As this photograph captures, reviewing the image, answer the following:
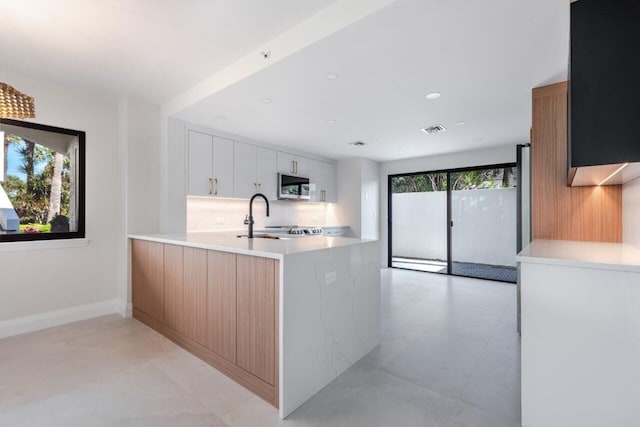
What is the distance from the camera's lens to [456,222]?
5547 mm

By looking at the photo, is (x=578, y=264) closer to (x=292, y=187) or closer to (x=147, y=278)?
(x=147, y=278)

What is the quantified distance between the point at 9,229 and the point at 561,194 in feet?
15.9

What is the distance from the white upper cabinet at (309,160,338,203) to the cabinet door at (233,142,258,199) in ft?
4.32

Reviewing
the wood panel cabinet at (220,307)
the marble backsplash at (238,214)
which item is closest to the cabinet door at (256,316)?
the wood panel cabinet at (220,307)

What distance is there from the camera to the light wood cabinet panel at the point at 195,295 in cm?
223

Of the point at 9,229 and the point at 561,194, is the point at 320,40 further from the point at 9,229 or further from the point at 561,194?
the point at 9,229

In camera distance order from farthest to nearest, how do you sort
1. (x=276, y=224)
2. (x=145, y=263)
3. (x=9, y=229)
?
(x=276, y=224) < (x=145, y=263) < (x=9, y=229)

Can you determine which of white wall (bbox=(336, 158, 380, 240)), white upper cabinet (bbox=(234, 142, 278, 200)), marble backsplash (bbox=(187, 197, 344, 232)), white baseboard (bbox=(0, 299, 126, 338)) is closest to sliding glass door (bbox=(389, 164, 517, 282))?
white wall (bbox=(336, 158, 380, 240))

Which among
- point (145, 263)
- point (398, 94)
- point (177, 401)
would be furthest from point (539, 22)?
point (145, 263)

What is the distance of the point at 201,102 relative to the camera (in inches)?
118

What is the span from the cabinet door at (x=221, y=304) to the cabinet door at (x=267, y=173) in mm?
2517

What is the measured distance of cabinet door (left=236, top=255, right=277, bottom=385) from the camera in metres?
1.71

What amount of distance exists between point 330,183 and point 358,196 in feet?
2.08

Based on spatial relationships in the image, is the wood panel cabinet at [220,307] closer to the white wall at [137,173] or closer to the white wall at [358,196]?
the white wall at [137,173]
